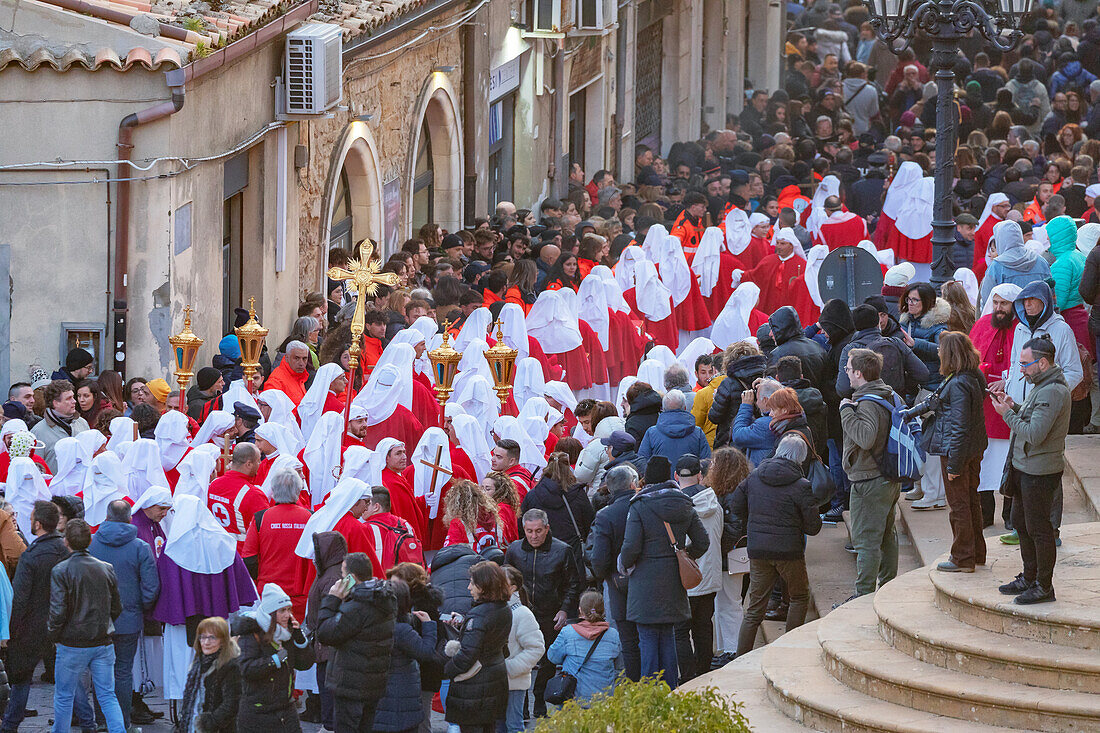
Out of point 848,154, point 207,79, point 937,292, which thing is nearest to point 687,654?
point 937,292

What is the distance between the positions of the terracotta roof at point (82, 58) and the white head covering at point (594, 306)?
4.29 metres

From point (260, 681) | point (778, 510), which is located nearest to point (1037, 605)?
point (778, 510)

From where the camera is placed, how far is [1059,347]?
11562 mm

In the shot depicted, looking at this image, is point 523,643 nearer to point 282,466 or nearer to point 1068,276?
point 282,466

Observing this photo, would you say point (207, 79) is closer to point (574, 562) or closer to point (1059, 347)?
point (574, 562)

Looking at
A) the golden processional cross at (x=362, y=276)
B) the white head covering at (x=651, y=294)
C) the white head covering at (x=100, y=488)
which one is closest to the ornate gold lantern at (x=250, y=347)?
the golden processional cross at (x=362, y=276)

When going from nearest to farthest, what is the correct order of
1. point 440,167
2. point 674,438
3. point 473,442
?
point 674,438 → point 473,442 → point 440,167

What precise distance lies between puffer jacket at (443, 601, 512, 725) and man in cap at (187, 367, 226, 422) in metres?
4.19

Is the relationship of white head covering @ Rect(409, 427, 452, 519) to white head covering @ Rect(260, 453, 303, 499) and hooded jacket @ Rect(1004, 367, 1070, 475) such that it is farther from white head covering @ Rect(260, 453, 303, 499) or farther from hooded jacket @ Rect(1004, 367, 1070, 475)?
hooded jacket @ Rect(1004, 367, 1070, 475)

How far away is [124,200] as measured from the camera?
14102mm

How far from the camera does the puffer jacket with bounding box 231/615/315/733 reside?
29.0 feet

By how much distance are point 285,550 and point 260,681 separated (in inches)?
78.4

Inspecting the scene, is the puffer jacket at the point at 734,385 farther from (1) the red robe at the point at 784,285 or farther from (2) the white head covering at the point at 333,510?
(1) the red robe at the point at 784,285

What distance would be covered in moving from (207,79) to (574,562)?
6039 mm
